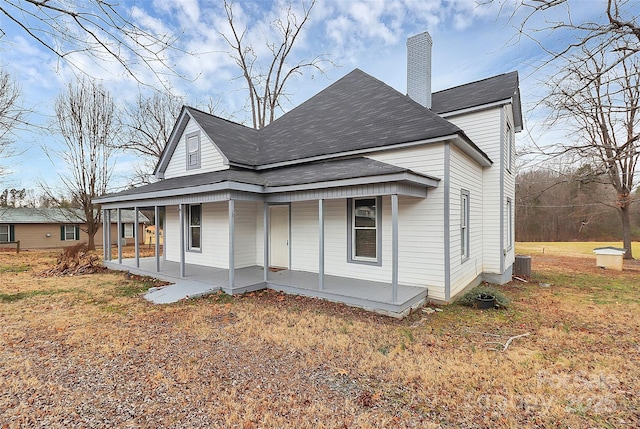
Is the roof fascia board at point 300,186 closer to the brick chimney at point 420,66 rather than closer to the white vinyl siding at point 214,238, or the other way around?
the white vinyl siding at point 214,238

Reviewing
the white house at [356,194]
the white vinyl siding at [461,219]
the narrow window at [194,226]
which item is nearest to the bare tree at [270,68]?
the white house at [356,194]

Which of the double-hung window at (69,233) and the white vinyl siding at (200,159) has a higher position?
the white vinyl siding at (200,159)

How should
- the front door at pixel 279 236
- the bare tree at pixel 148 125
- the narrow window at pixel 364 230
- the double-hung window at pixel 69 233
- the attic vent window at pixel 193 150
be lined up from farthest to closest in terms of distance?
1. the double-hung window at pixel 69 233
2. the bare tree at pixel 148 125
3. the attic vent window at pixel 193 150
4. the front door at pixel 279 236
5. the narrow window at pixel 364 230

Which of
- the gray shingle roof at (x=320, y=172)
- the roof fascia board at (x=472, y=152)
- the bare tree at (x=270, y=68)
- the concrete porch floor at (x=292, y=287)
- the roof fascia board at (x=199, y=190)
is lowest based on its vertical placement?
the concrete porch floor at (x=292, y=287)

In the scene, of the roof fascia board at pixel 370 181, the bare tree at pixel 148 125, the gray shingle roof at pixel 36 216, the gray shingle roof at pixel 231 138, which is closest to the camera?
the roof fascia board at pixel 370 181

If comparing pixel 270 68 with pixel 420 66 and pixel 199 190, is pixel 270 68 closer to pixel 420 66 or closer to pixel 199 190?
pixel 420 66

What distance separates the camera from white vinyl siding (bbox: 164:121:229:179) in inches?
410

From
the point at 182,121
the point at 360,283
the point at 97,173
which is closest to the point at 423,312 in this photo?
the point at 360,283

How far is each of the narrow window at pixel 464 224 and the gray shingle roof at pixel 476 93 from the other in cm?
306

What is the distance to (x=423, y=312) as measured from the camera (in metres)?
6.32

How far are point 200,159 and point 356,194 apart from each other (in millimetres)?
6997

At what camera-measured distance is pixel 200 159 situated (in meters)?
11.0

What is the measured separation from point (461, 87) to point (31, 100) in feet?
39.0

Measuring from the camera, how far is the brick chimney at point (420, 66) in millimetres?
9688
